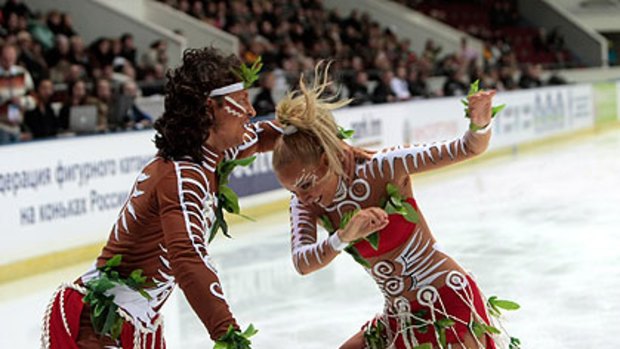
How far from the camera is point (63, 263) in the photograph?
829 centimetres

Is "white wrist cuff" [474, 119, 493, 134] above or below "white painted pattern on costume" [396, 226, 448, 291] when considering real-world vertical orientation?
above

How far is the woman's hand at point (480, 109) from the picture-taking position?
9.31 ft

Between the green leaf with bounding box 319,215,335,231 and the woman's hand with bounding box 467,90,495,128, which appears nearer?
the woman's hand with bounding box 467,90,495,128

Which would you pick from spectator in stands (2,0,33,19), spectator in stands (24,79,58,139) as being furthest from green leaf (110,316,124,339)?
spectator in stands (2,0,33,19)

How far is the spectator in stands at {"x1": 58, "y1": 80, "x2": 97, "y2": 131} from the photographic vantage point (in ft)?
31.4

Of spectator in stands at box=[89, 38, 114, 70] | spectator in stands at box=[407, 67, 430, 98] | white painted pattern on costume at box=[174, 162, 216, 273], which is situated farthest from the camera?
spectator in stands at box=[407, 67, 430, 98]

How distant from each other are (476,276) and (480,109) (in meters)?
4.26

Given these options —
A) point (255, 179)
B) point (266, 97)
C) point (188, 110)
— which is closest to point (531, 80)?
point (266, 97)

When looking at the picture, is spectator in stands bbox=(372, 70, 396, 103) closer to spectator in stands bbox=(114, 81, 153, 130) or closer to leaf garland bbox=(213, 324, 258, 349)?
spectator in stands bbox=(114, 81, 153, 130)

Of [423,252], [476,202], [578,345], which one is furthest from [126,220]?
[476,202]

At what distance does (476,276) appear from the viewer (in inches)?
274

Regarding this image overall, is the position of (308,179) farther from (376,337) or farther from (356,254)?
(376,337)

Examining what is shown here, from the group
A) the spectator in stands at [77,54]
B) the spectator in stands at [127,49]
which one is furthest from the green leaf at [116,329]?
the spectator in stands at [127,49]

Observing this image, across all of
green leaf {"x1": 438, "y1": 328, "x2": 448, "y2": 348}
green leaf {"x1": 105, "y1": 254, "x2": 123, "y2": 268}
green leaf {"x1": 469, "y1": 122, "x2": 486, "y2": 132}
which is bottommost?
green leaf {"x1": 438, "y1": 328, "x2": 448, "y2": 348}
